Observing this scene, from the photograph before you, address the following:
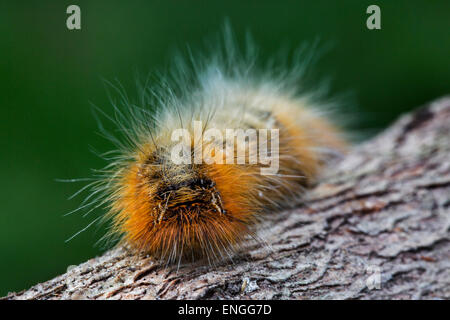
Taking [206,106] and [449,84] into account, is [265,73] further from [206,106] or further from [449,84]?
[449,84]

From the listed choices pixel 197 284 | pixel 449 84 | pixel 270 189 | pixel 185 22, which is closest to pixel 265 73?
pixel 185 22

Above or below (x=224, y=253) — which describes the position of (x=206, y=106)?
above

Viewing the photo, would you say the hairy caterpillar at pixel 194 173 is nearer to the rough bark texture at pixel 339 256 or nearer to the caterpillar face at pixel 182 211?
the caterpillar face at pixel 182 211

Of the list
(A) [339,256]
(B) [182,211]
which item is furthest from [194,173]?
(A) [339,256]

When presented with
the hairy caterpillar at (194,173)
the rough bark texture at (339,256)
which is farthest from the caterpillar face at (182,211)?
the rough bark texture at (339,256)

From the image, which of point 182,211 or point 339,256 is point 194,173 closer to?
point 182,211

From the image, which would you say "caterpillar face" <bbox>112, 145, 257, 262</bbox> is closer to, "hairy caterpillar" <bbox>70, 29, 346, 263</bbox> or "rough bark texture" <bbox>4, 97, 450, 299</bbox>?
"hairy caterpillar" <bbox>70, 29, 346, 263</bbox>
